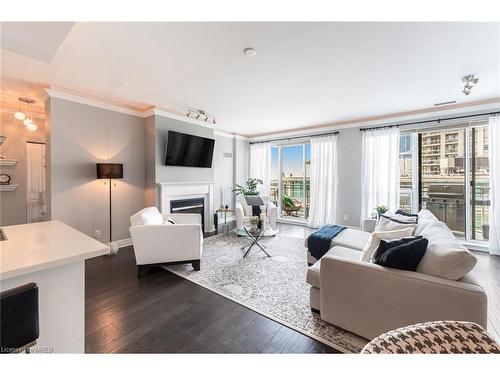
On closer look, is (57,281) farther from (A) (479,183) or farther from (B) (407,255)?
(A) (479,183)

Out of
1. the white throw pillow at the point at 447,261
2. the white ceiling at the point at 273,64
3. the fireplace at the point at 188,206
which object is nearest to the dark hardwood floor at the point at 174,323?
the white throw pillow at the point at 447,261

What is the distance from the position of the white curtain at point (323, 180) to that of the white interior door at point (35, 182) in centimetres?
553

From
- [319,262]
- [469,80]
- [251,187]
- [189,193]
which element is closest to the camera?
[319,262]

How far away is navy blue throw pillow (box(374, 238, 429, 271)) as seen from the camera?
1.55 metres

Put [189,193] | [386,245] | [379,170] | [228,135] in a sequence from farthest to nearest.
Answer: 1. [228,135]
2. [189,193]
3. [379,170]
4. [386,245]

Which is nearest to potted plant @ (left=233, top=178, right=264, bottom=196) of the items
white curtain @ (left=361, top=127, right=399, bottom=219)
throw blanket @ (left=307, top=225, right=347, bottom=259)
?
white curtain @ (left=361, top=127, right=399, bottom=219)

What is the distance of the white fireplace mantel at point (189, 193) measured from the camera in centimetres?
414

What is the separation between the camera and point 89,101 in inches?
139

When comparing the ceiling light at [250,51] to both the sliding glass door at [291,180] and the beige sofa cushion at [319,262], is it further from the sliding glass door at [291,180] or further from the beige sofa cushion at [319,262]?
the sliding glass door at [291,180]

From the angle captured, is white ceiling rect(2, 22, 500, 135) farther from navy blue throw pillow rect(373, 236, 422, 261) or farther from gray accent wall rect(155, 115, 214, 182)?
navy blue throw pillow rect(373, 236, 422, 261)

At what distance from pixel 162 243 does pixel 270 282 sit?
1.44 m

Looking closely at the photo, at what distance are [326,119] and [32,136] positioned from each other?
5785 millimetres

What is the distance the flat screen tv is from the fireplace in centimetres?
76

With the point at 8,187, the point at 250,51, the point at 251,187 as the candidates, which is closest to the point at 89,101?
the point at 8,187
